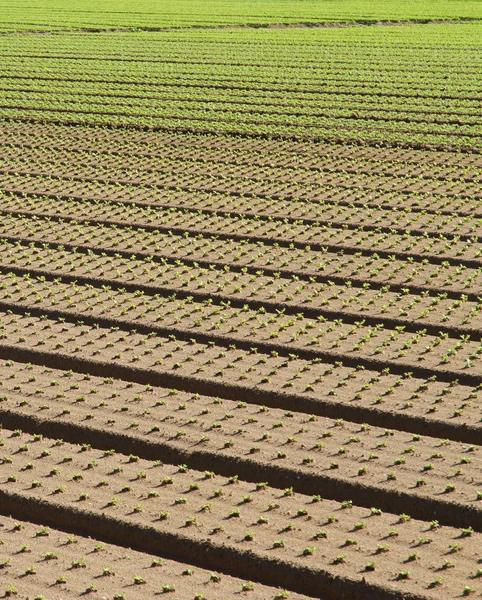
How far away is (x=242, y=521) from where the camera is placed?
7711 millimetres

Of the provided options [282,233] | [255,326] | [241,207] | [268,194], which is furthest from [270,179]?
[255,326]

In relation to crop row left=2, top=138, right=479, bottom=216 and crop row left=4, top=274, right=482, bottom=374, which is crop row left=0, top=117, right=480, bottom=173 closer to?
crop row left=2, top=138, right=479, bottom=216

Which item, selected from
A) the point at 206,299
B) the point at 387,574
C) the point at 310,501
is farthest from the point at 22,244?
the point at 387,574

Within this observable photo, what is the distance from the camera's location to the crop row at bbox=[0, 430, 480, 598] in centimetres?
707

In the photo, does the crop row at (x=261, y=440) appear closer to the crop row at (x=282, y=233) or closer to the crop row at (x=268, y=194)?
the crop row at (x=282, y=233)

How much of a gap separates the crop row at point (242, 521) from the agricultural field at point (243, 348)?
2 centimetres

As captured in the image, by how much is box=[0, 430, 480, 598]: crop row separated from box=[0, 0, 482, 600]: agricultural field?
0.02m

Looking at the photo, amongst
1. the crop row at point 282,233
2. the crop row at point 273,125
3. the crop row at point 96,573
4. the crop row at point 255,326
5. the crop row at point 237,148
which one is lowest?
the crop row at point 96,573

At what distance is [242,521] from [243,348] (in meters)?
3.24

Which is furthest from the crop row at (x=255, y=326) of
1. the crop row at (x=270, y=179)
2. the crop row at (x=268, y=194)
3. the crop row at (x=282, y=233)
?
the crop row at (x=270, y=179)

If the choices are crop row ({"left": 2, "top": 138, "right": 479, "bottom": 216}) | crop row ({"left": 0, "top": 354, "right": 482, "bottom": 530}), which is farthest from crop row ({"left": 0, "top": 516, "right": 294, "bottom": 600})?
crop row ({"left": 2, "top": 138, "right": 479, "bottom": 216})

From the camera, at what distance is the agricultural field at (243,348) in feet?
24.3

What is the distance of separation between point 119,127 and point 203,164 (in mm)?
3895

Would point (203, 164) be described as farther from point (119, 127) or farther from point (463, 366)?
point (463, 366)
